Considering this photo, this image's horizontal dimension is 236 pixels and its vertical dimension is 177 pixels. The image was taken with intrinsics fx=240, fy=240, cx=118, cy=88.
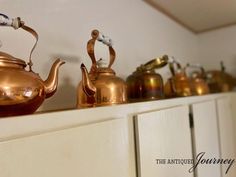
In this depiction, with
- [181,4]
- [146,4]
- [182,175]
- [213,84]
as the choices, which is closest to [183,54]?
[213,84]

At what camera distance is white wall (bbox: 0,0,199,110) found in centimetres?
74

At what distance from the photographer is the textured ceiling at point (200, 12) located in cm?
150

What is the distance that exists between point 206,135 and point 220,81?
2.68 feet

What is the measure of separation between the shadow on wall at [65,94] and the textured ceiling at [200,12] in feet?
2.57

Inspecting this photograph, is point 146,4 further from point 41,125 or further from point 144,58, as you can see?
point 41,125

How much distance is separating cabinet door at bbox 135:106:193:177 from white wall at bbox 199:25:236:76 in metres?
1.28

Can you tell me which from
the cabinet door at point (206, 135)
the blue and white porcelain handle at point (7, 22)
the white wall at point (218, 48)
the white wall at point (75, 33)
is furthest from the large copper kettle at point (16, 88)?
the white wall at point (218, 48)

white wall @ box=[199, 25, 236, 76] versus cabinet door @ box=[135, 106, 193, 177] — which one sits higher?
white wall @ box=[199, 25, 236, 76]

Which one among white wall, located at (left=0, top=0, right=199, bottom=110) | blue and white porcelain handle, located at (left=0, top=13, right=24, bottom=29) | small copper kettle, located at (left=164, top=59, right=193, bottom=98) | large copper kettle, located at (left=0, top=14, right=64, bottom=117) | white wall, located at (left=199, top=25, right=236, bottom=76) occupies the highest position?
white wall, located at (left=199, top=25, right=236, bottom=76)

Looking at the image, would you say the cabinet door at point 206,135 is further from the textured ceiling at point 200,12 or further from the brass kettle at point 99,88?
the textured ceiling at point 200,12

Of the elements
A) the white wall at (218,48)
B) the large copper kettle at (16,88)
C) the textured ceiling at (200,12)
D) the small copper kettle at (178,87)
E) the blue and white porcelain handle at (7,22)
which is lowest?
the large copper kettle at (16,88)

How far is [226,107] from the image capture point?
1.47 meters

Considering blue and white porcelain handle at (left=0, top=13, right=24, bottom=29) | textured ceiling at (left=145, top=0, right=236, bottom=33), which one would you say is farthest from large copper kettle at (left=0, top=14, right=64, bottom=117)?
textured ceiling at (left=145, top=0, right=236, bottom=33)

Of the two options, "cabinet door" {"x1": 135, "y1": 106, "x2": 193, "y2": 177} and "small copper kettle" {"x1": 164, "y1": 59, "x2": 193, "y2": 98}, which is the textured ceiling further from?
"cabinet door" {"x1": 135, "y1": 106, "x2": 193, "y2": 177}
